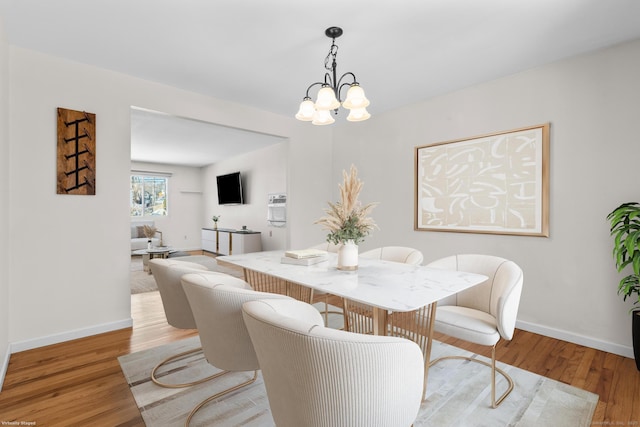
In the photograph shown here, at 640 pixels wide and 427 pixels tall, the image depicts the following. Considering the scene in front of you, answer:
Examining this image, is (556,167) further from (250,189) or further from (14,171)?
(250,189)

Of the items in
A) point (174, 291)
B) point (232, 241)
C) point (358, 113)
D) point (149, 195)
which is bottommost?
point (232, 241)

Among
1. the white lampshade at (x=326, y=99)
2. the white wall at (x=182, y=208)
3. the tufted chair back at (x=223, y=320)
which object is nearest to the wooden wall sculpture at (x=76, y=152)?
the tufted chair back at (x=223, y=320)

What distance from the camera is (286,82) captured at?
123 inches

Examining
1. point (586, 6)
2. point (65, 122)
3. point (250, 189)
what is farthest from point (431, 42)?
point (250, 189)

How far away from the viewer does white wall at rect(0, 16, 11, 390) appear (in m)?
2.08

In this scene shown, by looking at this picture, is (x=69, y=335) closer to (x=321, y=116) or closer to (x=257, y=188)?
(x=321, y=116)

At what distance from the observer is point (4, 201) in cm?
223

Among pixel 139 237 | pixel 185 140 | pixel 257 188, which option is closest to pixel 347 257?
pixel 185 140

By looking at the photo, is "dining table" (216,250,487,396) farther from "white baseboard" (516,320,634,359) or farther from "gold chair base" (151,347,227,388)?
"white baseboard" (516,320,634,359)

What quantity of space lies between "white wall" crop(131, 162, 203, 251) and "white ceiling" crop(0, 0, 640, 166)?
633 cm

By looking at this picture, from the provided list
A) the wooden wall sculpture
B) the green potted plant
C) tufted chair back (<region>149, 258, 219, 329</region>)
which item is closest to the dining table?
tufted chair back (<region>149, 258, 219, 329</region>)

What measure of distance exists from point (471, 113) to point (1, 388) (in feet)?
14.2

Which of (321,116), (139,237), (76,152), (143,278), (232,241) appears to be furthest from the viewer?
(139,237)

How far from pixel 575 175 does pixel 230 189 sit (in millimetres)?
6862
